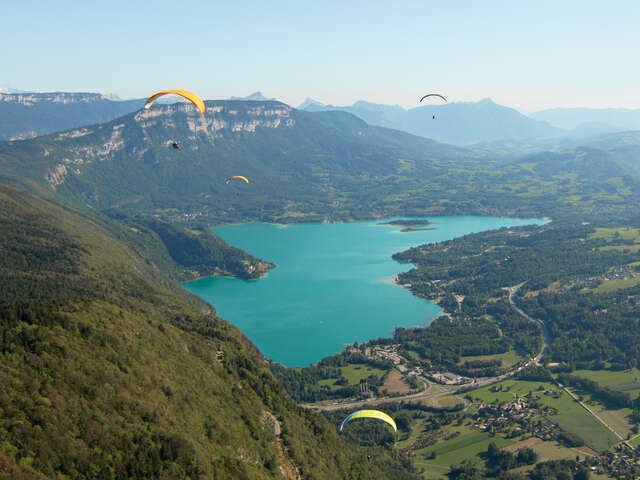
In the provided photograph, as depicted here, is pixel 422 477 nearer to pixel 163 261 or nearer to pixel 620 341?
pixel 620 341

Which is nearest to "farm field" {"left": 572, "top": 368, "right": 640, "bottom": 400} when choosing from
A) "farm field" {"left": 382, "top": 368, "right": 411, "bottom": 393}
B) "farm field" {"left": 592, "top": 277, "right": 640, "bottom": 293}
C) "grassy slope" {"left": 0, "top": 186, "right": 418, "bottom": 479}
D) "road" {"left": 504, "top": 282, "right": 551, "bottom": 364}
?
"road" {"left": 504, "top": 282, "right": 551, "bottom": 364}

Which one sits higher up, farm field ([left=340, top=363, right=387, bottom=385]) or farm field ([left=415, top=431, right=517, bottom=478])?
farm field ([left=340, top=363, right=387, bottom=385])

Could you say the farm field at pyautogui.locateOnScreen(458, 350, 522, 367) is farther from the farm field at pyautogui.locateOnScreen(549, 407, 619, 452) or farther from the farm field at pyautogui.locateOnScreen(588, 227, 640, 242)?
the farm field at pyautogui.locateOnScreen(588, 227, 640, 242)

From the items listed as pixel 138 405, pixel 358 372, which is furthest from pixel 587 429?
pixel 138 405

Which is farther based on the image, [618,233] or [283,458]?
[618,233]

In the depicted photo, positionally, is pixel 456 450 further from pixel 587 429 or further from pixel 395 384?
pixel 587 429

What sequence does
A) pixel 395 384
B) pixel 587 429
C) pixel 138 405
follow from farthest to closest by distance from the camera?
pixel 395 384, pixel 587 429, pixel 138 405

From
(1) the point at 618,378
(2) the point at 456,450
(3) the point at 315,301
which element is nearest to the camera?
(2) the point at 456,450

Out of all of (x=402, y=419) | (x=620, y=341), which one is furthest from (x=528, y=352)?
(x=402, y=419)
